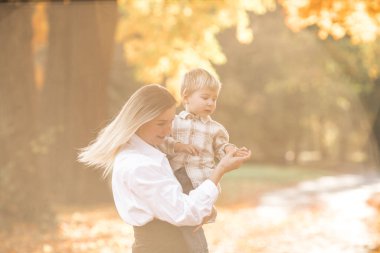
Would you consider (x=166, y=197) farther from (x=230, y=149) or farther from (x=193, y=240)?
(x=230, y=149)

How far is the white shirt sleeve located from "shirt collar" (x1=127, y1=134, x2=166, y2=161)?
10cm

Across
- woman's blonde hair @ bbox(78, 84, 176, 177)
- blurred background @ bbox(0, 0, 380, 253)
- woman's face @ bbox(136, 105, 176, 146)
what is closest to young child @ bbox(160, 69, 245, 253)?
woman's face @ bbox(136, 105, 176, 146)

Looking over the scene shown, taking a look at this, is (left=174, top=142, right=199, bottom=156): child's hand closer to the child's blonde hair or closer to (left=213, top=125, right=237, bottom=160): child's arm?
(left=213, top=125, right=237, bottom=160): child's arm

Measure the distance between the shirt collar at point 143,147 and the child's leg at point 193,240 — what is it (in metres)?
0.34

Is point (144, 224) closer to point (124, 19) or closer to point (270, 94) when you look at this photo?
point (124, 19)

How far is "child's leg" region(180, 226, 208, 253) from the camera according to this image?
317 cm

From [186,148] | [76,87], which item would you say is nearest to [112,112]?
[76,87]

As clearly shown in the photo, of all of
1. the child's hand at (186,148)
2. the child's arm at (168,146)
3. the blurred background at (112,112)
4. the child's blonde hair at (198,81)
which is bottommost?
the child's hand at (186,148)

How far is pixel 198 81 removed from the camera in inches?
135

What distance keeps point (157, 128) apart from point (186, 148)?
10.8 inches

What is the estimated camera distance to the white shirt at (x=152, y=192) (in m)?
2.96

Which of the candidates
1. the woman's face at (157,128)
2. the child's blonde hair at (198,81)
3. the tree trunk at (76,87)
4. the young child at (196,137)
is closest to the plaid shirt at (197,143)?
the young child at (196,137)

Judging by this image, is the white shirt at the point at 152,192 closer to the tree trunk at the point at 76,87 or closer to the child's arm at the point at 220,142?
the child's arm at the point at 220,142

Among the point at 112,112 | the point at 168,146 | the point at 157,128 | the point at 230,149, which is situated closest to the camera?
the point at 157,128
